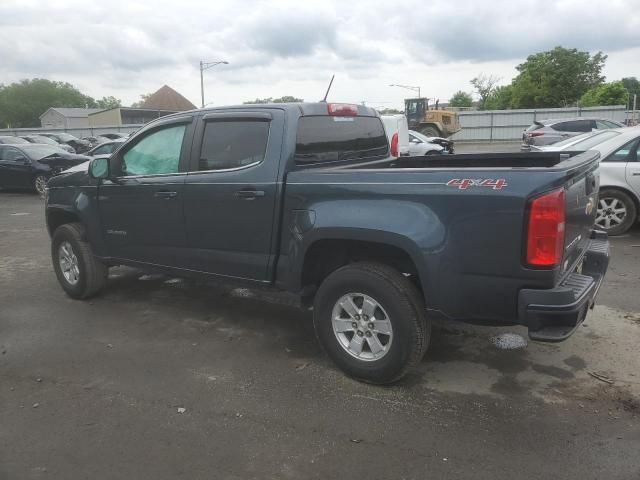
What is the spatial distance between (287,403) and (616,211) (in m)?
6.32

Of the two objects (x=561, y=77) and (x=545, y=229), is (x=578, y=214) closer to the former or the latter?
(x=545, y=229)

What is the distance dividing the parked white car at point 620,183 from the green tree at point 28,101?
3975 inches

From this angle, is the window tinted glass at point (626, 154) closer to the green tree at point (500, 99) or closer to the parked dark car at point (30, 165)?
the parked dark car at point (30, 165)

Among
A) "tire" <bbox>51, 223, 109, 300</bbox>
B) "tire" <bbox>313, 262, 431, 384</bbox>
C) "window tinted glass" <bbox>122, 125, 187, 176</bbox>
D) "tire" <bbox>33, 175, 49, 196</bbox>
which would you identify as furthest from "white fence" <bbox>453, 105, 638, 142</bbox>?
"tire" <bbox>313, 262, 431, 384</bbox>

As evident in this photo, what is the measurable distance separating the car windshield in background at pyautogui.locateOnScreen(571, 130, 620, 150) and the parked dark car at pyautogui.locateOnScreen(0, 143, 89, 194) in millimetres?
13204

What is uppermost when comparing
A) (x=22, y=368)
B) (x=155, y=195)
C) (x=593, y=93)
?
(x=593, y=93)

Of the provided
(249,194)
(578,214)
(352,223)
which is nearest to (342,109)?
(249,194)

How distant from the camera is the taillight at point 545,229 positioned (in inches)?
115

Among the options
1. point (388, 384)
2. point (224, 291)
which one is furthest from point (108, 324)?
point (388, 384)

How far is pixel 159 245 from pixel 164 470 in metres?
2.39

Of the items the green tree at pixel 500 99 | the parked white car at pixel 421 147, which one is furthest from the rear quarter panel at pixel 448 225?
the green tree at pixel 500 99

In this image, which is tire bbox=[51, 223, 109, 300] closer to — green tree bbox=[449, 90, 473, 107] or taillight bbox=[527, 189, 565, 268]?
taillight bbox=[527, 189, 565, 268]

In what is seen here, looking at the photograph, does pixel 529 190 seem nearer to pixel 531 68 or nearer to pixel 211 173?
pixel 211 173

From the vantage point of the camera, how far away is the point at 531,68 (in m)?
60.7
